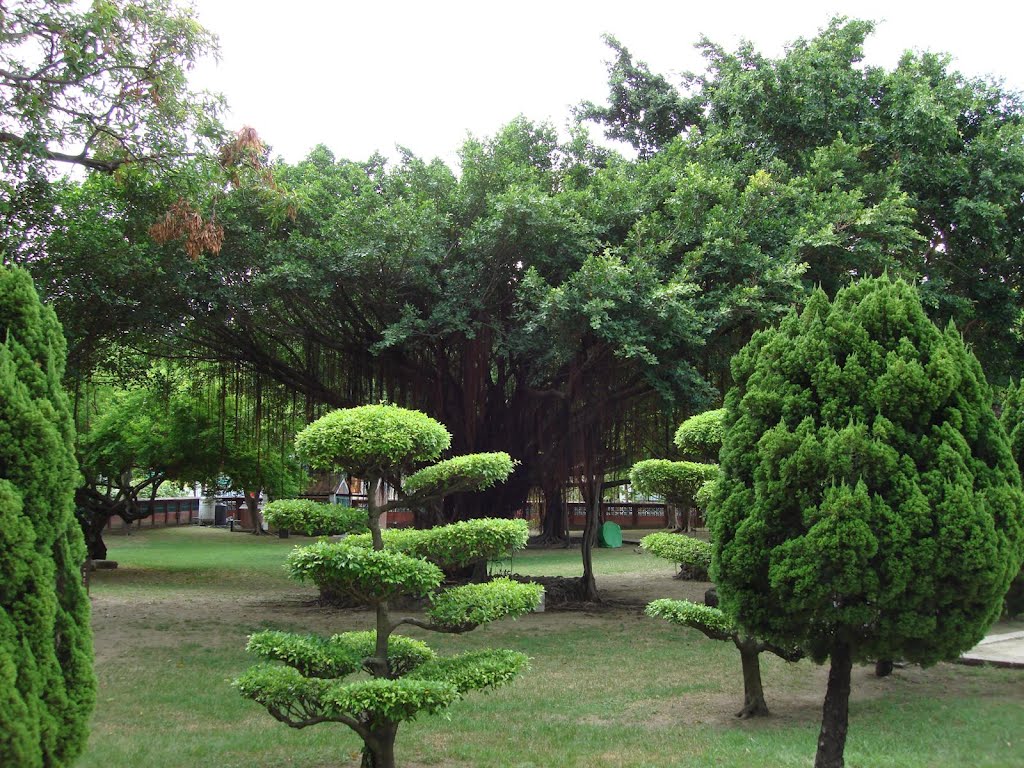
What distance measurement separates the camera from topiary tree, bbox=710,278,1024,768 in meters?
4.80

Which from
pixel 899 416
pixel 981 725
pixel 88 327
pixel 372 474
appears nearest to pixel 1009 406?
pixel 981 725

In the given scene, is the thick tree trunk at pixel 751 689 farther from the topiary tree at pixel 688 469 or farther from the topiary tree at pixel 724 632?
the topiary tree at pixel 688 469

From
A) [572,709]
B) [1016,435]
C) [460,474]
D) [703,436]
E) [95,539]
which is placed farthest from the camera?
[95,539]

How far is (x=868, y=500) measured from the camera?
15.8 feet

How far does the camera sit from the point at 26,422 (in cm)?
379

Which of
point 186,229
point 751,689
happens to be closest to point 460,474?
point 751,689

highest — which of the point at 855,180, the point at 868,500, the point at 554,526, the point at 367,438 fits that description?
the point at 855,180

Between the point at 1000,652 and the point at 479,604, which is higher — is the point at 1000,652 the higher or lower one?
the lower one

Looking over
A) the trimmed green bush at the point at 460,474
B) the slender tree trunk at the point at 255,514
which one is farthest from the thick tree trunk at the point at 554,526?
the trimmed green bush at the point at 460,474

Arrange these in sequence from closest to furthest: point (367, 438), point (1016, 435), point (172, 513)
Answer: point (367, 438), point (1016, 435), point (172, 513)

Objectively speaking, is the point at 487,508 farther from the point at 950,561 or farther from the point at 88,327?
the point at 950,561

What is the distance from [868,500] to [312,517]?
3263mm

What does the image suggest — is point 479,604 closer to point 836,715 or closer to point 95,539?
point 836,715

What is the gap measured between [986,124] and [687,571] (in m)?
10.5
